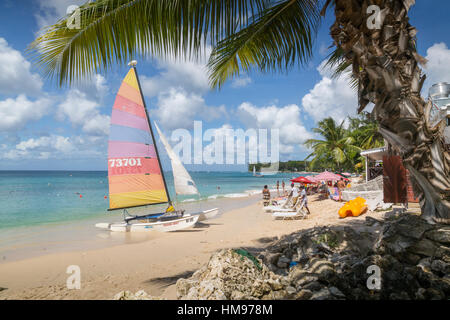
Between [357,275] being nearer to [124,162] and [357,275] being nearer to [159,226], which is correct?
[159,226]

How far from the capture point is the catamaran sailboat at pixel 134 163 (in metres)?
11.6

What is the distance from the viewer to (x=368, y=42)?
309 centimetres

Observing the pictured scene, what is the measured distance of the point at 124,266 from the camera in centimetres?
680

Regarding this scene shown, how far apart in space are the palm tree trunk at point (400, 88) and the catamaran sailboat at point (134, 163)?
9.25 metres

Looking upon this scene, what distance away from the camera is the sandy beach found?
5.24m

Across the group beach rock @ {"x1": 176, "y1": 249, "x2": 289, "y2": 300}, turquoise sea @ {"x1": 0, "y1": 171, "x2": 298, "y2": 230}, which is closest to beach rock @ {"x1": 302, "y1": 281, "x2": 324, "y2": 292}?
beach rock @ {"x1": 176, "y1": 249, "x2": 289, "y2": 300}

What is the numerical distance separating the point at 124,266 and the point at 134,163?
6096 millimetres

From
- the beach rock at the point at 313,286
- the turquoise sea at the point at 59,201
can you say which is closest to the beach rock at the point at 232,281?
the beach rock at the point at 313,286

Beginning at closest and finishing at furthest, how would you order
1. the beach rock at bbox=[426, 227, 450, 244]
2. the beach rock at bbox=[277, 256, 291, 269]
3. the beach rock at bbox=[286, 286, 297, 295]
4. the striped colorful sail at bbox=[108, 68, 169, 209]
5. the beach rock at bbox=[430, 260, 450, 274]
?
the beach rock at bbox=[430, 260, 450, 274], the beach rock at bbox=[286, 286, 297, 295], the beach rock at bbox=[426, 227, 450, 244], the beach rock at bbox=[277, 256, 291, 269], the striped colorful sail at bbox=[108, 68, 169, 209]

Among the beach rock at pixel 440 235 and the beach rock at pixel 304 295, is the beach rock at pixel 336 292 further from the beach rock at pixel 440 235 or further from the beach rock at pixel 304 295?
the beach rock at pixel 440 235

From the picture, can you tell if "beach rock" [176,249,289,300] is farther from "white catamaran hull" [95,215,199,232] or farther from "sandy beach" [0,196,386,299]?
"white catamaran hull" [95,215,199,232]

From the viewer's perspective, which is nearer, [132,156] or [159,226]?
[159,226]

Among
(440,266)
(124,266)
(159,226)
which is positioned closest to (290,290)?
(440,266)
